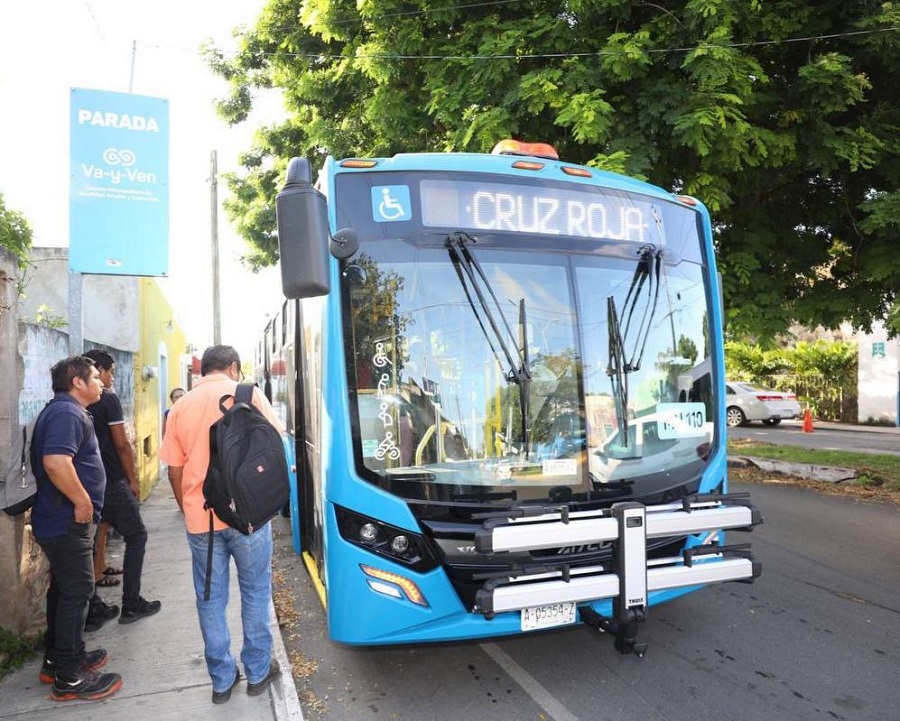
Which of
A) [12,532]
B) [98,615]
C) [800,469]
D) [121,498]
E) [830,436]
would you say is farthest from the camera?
[830,436]

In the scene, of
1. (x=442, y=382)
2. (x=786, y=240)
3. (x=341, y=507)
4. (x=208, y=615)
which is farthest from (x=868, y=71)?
(x=208, y=615)

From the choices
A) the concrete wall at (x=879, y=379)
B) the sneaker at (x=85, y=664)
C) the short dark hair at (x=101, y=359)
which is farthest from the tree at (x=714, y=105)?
the concrete wall at (x=879, y=379)

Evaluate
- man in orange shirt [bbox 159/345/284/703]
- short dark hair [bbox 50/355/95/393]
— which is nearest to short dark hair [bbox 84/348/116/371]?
short dark hair [bbox 50/355/95/393]

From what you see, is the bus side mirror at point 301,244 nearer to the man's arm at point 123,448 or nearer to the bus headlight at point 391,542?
the bus headlight at point 391,542

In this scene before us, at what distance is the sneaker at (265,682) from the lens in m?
3.64

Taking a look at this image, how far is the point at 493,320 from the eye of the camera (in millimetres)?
3680

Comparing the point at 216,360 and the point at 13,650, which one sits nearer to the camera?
the point at 216,360

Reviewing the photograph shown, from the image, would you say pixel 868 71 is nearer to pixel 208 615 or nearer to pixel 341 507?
pixel 341 507

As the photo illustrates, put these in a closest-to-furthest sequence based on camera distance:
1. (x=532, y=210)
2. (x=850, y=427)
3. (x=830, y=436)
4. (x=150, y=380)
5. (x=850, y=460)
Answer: (x=532, y=210) → (x=850, y=460) → (x=150, y=380) → (x=830, y=436) → (x=850, y=427)

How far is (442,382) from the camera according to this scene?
361 cm

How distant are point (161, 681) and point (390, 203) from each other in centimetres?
311

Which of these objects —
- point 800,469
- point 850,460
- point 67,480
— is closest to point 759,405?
point 850,460

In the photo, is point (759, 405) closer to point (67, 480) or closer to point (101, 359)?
point (101, 359)

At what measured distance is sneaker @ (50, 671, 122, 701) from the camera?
3643 mm
